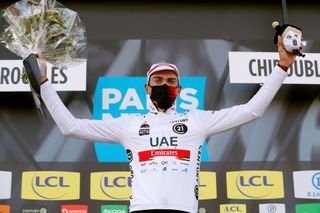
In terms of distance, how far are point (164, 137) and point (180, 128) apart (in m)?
0.08

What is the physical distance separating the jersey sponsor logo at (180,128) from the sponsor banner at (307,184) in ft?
6.62

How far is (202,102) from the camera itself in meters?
3.93

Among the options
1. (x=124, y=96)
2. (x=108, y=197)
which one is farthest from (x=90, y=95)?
(x=108, y=197)

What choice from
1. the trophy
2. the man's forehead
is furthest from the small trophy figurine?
the trophy

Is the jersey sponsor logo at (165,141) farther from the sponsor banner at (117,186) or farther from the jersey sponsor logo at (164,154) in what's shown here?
the sponsor banner at (117,186)

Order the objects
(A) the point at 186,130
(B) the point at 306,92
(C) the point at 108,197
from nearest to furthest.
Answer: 1. (A) the point at 186,130
2. (C) the point at 108,197
3. (B) the point at 306,92

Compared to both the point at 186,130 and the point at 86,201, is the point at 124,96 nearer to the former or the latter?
the point at 86,201

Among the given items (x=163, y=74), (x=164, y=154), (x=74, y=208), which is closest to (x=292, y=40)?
(x=163, y=74)

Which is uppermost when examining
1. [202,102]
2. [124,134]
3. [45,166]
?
[202,102]

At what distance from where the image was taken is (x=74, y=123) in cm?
206

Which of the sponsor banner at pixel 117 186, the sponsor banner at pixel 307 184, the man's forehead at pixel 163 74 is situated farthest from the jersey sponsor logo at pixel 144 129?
the sponsor banner at pixel 307 184

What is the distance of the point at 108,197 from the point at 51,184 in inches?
17.1

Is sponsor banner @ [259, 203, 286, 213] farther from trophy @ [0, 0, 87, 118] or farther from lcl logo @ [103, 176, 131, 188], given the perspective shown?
trophy @ [0, 0, 87, 118]

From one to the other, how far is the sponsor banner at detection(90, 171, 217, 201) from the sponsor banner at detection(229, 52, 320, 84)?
2.68 ft
